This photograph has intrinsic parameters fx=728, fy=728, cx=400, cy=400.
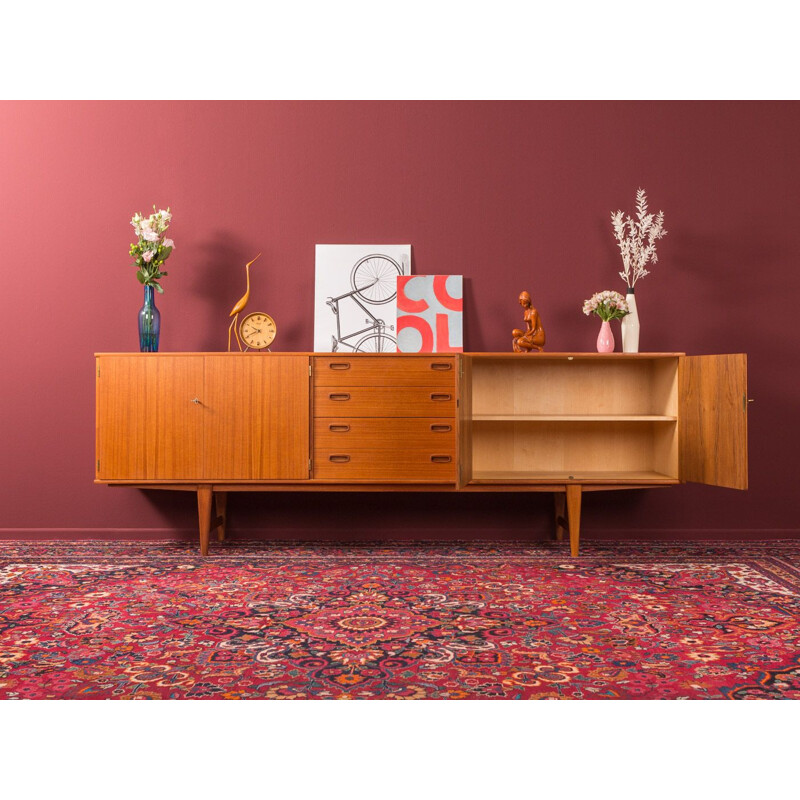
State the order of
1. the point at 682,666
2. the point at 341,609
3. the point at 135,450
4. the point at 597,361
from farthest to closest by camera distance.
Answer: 1. the point at 597,361
2. the point at 135,450
3. the point at 341,609
4. the point at 682,666

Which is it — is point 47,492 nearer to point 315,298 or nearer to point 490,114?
point 315,298

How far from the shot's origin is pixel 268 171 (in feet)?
13.3

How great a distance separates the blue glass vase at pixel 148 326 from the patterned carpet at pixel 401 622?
1.06 meters

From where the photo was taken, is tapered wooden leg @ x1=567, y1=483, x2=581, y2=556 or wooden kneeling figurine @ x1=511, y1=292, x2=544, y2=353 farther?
wooden kneeling figurine @ x1=511, y1=292, x2=544, y2=353

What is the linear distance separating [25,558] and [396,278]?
236 cm

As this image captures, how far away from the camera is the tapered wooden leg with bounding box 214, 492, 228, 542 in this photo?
396 cm

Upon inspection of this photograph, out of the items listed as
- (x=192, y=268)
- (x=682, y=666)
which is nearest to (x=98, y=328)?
(x=192, y=268)

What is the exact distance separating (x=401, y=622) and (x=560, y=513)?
5.43 ft

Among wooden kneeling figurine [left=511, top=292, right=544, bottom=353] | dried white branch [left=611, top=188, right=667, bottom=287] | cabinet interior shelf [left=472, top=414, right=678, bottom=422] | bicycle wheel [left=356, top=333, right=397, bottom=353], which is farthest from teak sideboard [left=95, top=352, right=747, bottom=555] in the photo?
dried white branch [left=611, top=188, right=667, bottom=287]

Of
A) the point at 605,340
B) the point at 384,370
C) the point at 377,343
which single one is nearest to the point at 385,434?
the point at 384,370

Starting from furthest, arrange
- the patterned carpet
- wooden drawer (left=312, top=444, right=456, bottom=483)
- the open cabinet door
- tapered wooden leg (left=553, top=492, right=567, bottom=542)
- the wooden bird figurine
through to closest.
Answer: tapered wooden leg (left=553, top=492, right=567, bottom=542)
the wooden bird figurine
wooden drawer (left=312, top=444, right=456, bottom=483)
the open cabinet door
the patterned carpet

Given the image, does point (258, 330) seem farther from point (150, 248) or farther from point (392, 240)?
point (392, 240)

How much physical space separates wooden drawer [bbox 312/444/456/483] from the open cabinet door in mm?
1159

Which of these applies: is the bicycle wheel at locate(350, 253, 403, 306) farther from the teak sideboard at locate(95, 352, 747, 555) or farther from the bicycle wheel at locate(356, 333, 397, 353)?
the teak sideboard at locate(95, 352, 747, 555)
